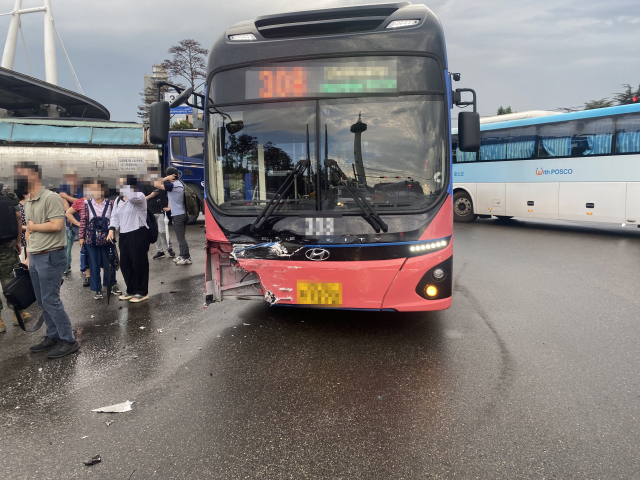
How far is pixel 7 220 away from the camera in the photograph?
496cm

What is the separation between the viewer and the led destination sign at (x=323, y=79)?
4309 mm

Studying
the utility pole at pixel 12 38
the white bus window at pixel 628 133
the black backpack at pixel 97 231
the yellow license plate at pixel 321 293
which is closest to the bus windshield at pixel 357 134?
the yellow license plate at pixel 321 293

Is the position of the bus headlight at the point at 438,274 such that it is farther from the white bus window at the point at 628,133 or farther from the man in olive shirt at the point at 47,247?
the white bus window at the point at 628,133

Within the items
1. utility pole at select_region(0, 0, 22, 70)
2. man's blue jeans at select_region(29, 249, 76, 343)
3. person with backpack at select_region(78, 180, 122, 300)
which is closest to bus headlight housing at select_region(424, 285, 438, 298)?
man's blue jeans at select_region(29, 249, 76, 343)

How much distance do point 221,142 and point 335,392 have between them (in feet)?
9.10

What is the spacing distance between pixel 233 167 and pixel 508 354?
324 centimetres

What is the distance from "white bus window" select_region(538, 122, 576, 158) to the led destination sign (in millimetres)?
9587

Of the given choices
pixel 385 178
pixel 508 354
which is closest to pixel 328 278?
pixel 385 178

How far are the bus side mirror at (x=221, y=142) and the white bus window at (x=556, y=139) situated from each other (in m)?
10.6

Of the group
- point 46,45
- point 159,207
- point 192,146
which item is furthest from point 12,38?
point 159,207

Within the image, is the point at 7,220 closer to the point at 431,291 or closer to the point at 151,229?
the point at 151,229

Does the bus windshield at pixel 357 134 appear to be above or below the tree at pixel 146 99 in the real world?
below

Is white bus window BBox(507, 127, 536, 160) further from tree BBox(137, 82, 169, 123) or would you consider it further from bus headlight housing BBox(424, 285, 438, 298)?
tree BBox(137, 82, 169, 123)

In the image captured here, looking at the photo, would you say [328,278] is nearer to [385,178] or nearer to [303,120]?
[385,178]
